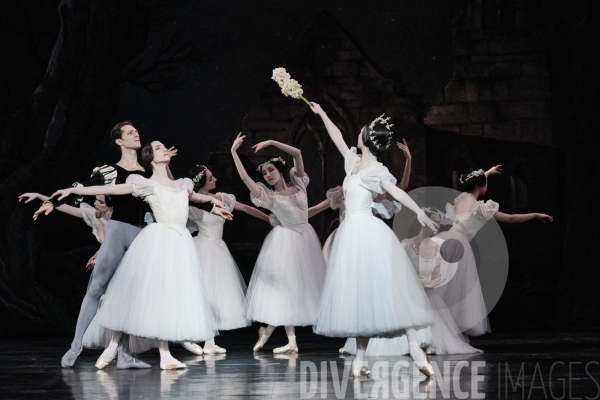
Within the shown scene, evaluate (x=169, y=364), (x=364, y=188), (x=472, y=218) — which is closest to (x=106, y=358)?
(x=169, y=364)

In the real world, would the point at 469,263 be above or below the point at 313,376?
above

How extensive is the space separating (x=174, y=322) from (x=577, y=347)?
275 centimetres

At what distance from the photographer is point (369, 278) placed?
4.41 metres

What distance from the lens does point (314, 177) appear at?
34.8ft

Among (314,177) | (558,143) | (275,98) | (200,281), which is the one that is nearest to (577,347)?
(200,281)

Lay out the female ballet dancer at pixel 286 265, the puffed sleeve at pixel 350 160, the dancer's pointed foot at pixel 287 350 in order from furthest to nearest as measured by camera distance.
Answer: the female ballet dancer at pixel 286 265, the dancer's pointed foot at pixel 287 350, the puffed sleeve at pixel 350 160

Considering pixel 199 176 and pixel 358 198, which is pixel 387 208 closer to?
pixel 358 198

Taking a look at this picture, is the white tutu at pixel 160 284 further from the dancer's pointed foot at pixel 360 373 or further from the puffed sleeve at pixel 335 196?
the puffed sleeve at pixel 335 196

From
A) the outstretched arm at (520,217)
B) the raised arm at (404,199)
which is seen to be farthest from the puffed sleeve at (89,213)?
the outstretched arm at (520,217)

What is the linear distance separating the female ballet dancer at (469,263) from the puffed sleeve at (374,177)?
5.36ft

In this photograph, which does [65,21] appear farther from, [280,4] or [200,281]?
[200,281]

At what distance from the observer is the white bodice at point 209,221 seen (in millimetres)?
6238

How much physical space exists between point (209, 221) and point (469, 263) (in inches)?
74.5

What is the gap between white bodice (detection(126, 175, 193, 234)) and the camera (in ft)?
16.5
